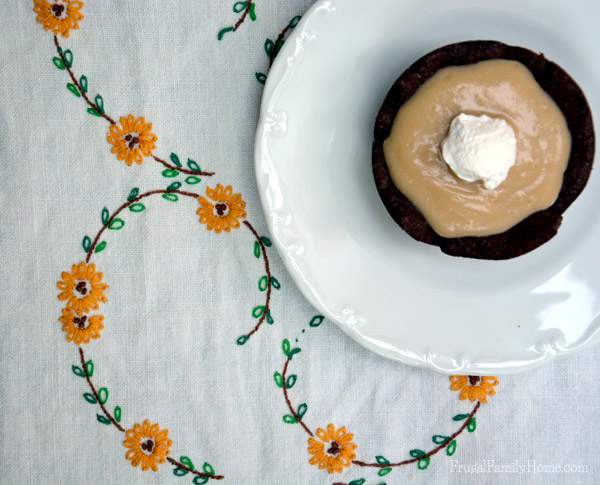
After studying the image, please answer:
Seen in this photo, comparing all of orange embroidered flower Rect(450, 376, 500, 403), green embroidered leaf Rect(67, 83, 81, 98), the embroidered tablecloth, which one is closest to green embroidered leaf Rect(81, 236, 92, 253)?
the embroidered tablecloth

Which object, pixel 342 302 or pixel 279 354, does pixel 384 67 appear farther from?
pixel 279 354

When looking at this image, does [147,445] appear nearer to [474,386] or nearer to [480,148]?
[474,386]

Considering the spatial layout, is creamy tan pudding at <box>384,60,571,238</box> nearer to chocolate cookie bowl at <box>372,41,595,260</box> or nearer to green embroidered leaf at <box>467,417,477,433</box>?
chocolate cookie bowl at <box>372,41,595,260</box>

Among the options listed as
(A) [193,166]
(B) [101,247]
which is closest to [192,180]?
(A) [193,166]

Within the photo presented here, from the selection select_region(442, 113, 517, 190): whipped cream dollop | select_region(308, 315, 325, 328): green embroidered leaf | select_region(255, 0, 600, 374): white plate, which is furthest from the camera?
select_region(308, 315, 325, 328): green embroidered leaf

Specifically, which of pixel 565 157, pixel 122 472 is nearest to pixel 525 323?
pixel 565 157
